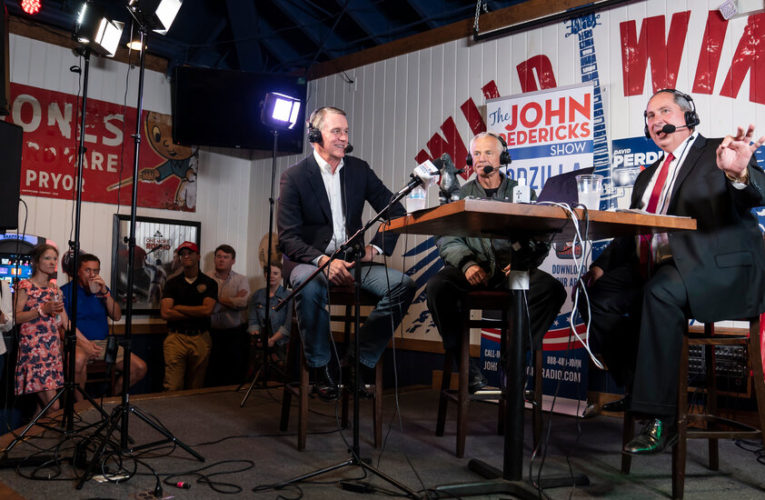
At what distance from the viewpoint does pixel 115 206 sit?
607 centimetres

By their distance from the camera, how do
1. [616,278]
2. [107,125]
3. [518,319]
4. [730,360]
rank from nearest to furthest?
[518,319] → [616,278] → [730,360] → [107,125]

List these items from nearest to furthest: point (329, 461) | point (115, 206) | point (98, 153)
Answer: point (329, 461), point (98, 153), point (115, 206)

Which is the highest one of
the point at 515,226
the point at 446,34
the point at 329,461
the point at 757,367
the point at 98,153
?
the point at 446,34

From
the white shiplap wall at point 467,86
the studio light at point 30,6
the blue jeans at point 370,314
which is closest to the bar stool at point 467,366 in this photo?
the blue jeans at point 370,314

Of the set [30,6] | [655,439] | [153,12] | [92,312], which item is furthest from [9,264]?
[655,439]

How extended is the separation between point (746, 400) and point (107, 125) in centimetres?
579

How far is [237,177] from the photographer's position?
688 cm

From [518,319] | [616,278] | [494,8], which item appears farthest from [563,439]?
[494,8]

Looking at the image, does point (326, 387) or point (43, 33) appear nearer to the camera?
point (326, 387)

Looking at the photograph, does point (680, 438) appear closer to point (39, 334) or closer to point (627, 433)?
point (627, 433)

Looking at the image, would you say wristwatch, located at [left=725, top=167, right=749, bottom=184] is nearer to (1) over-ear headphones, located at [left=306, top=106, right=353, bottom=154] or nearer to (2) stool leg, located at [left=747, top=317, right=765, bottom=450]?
(2) stool leg, located at [left=747, top=317, right=765, bottom=450]

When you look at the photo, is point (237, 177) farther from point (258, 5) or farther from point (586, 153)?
point (586, 153)

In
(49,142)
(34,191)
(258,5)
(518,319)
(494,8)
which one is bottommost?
(518,319)

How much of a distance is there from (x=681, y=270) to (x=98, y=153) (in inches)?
217
